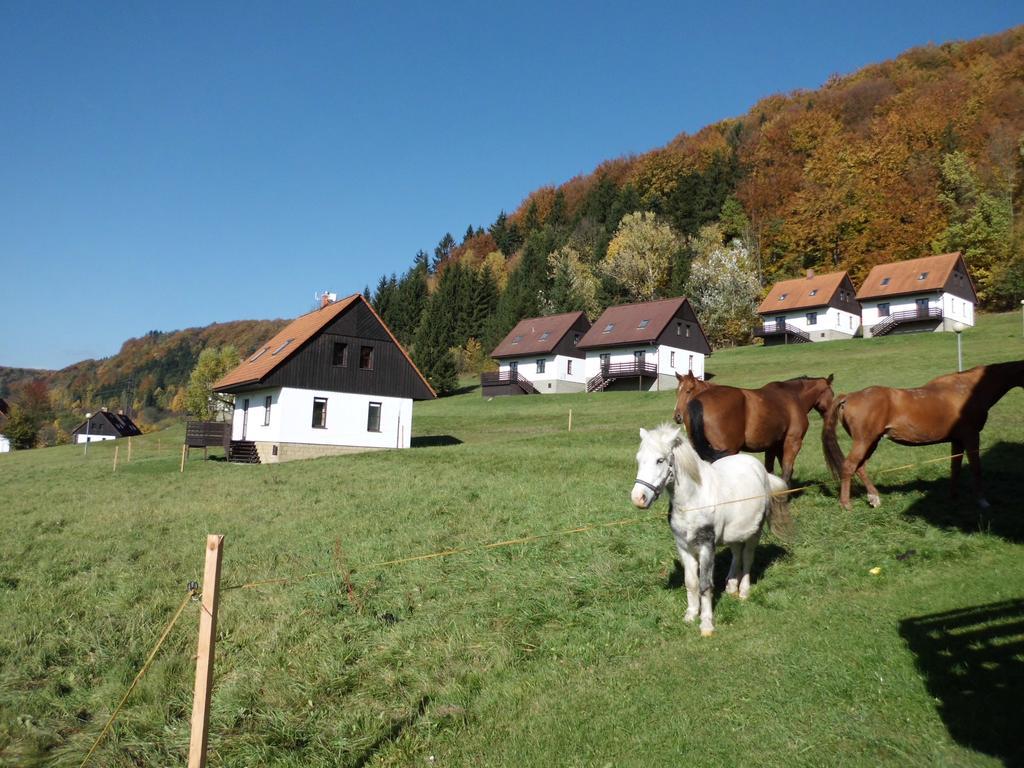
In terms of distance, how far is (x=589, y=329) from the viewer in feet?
203

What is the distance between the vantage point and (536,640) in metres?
7.28

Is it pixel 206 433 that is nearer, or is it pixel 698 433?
pixel 698 433

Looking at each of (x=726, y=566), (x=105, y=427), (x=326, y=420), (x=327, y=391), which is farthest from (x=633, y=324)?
(x=105, y=427)

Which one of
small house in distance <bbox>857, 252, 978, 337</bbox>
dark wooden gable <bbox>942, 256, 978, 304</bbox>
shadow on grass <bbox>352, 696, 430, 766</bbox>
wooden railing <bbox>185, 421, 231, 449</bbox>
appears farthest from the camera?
dark wooden gable <bbox>942, 256, 978, 304</bbox>

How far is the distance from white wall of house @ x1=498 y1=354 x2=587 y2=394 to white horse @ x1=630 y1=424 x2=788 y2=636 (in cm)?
5109

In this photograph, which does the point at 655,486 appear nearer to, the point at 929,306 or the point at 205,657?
the point at 205,657

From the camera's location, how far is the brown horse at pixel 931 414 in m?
10.5

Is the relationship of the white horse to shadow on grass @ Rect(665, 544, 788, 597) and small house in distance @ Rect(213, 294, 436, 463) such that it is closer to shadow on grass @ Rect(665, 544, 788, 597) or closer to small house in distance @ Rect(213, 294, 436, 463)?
shadow on grass @ Rect(665, 544, 788, 597)

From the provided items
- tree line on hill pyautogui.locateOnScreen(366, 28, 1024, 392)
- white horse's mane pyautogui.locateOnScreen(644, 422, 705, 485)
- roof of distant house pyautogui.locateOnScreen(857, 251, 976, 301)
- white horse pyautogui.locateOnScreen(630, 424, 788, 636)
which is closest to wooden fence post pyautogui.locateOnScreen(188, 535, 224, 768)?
white horse pyautogui.locateOnScreen(630, 424, 788, 636)

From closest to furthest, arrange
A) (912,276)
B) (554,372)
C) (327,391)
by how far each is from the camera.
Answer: (327,391), (554,372), (912,276)

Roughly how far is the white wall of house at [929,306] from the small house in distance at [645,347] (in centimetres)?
1714

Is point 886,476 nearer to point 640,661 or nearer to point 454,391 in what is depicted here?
point 640,661

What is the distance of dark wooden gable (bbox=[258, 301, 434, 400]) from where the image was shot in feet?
110

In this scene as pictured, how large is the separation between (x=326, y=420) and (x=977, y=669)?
3155cm
